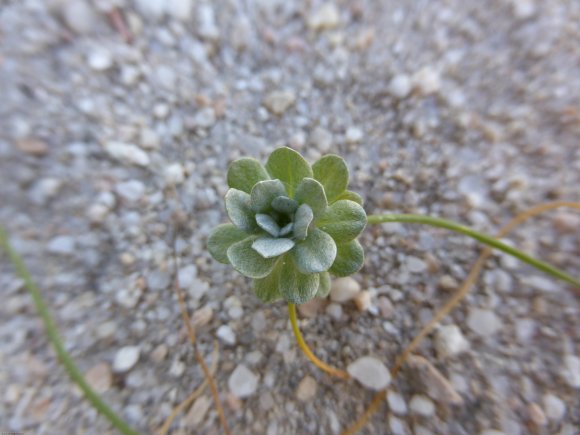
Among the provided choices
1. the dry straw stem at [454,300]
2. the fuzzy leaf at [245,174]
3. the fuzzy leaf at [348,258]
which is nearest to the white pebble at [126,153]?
the fuzzy leaf at [245,174]

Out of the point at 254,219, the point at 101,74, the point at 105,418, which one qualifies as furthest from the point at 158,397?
the point at 101,74

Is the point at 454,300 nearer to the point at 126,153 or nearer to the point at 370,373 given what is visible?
the point at 370,373

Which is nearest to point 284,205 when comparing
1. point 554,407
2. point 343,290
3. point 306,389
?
point 343,290

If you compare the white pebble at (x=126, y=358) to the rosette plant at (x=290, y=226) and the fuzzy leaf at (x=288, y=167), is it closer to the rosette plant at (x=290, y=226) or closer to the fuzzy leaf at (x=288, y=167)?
the rosette plant at (x=290, y=226)

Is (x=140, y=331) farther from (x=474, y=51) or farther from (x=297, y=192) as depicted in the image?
(x=474, y=51)

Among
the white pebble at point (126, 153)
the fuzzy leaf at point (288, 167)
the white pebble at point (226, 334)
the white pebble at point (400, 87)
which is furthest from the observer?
the white pebble at point (400, 87)

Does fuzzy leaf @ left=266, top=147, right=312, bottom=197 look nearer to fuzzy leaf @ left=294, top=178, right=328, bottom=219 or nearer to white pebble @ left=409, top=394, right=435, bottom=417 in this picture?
fuzzy leaf @ left=294, top=178, right=328, bottom=219
